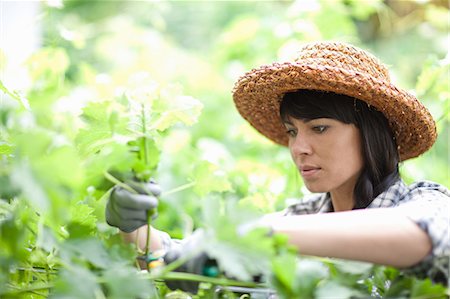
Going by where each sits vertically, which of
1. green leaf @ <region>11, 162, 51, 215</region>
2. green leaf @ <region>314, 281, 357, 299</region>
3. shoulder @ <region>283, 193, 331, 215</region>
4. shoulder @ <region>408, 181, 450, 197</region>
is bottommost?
shoulder @ <region>283, 193, 331, 215</region>

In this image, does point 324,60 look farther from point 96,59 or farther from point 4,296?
point 96,59

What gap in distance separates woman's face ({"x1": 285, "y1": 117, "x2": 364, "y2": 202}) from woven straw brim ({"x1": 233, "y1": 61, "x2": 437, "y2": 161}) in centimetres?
7

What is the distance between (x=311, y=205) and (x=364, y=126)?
0.88ft

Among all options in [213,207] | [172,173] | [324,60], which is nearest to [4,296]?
[213,207]

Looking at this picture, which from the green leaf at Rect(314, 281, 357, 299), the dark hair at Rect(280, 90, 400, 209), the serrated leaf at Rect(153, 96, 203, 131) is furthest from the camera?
the dark hair at Rect(280, 90, 400, 209)

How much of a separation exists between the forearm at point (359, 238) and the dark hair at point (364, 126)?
1.44ft

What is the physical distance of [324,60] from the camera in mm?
1186

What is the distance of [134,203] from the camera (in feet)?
2.79

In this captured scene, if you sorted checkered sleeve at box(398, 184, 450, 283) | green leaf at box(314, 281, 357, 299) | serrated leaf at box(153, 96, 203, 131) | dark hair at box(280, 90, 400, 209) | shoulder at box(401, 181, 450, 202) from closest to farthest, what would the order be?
green leaf at box(314, 281, 357, 299) → checkered sleeve at box(398, 184, 450, 283) → serrated leaf at box(153, 96, 203, 131) → shoulder at box(401, 181, 450, 202) → dark hair at box(280, 90, 400, 209)

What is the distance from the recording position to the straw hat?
45.9 inches

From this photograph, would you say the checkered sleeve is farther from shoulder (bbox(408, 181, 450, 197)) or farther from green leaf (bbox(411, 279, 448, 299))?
shoulder (bbox(408, 181, 450, 197))

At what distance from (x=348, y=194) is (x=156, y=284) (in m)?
0.58

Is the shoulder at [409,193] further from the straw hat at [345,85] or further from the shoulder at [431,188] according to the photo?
the straw hat at [345,85]

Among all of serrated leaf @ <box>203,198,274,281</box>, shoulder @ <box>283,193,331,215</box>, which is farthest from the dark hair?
serrated leaf @ <box>203,198,274,281</box>
